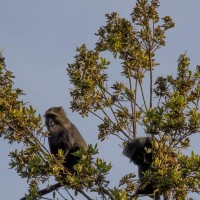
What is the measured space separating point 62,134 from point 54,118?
28.7 inches

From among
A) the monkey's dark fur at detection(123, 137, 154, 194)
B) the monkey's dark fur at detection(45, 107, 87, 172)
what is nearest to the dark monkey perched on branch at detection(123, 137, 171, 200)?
the monkey's dark fur at detection(123, 137, 154, 194)

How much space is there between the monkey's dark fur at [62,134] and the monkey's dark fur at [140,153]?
2.01 m

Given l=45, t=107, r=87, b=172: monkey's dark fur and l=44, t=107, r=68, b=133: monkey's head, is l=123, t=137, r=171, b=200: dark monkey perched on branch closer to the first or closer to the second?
l=45, t=107, r=87, b=172: monkey's dark fur

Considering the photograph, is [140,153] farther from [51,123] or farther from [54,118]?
[54,118]

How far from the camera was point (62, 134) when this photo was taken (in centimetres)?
1355

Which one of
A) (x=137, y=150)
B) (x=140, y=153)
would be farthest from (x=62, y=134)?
(x=137, y=150)

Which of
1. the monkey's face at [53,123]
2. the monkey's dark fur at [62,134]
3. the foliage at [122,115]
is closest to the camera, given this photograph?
the foliage at [122,115]

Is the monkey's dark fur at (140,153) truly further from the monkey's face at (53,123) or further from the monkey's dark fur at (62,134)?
the monkey's face at (53,123)

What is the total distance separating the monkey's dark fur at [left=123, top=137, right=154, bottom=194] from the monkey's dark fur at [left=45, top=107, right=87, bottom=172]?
79.0 inches

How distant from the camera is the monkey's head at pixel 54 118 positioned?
14000mm

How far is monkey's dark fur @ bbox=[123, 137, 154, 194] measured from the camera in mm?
10086

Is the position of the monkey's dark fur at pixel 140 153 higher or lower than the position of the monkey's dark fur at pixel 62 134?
lower

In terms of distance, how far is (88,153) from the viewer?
7578 mm

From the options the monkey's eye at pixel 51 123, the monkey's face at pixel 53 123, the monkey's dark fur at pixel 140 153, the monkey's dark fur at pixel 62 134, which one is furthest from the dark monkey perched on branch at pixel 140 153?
the monkey's eye at pixel 51 123
